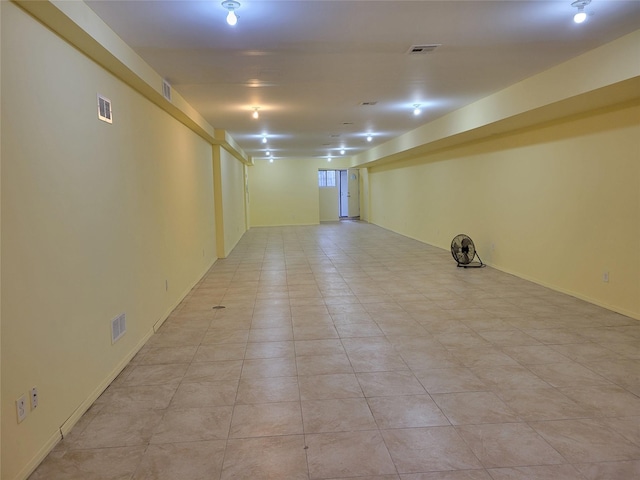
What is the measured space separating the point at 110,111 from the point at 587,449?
346cm

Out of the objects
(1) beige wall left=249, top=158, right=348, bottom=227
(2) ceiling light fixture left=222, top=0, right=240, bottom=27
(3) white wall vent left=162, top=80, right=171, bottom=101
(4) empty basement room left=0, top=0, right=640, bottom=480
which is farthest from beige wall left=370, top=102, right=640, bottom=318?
(1) beige wall left=249, top=158, right=348, bottom=227

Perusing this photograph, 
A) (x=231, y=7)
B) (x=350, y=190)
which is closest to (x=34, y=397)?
(x=231, y=7)

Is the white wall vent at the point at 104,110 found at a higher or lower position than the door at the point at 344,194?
higher

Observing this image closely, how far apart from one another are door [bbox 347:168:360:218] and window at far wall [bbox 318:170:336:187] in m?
0.62

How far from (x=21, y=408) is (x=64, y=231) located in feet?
2.91

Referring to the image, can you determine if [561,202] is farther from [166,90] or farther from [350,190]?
[350,190]

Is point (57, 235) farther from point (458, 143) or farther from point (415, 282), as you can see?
point (458, 143)

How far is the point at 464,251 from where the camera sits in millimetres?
6727

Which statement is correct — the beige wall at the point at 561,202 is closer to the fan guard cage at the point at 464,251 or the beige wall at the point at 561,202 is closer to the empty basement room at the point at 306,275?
the empty basement room at the point at 306,275

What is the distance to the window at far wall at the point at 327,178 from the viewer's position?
1658 centimetres

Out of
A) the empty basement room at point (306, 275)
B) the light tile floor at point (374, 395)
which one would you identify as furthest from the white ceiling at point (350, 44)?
the light tile floor at point (374, 395)

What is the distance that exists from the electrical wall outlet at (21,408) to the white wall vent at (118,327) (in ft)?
3.52

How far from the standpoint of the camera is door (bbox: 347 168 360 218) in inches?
664

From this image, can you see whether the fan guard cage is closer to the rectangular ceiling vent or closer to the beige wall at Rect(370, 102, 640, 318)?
the beige wall at Rect(370, 102, 640, 318)
